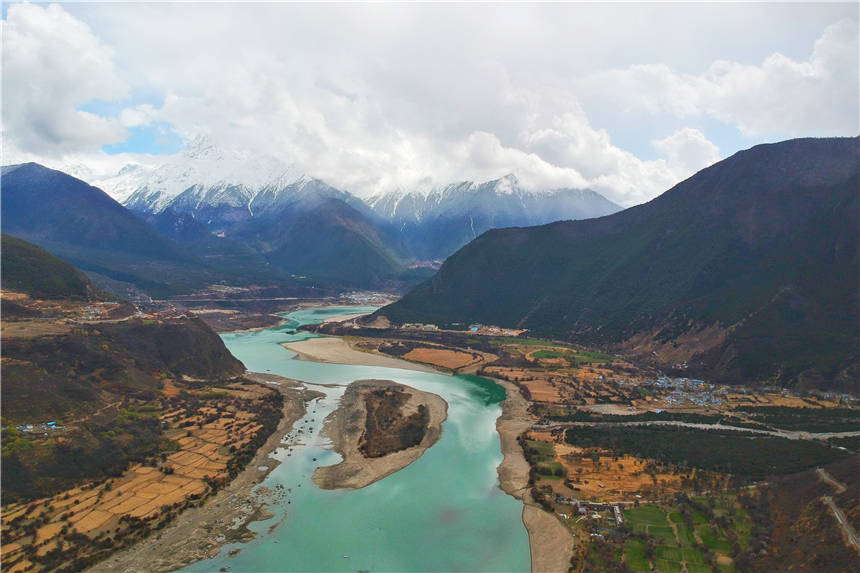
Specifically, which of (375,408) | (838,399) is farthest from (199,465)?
(838,399)

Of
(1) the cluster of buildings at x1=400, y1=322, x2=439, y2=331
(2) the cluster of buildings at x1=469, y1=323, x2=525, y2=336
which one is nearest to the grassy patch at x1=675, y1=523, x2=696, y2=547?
(2) the cluster of buildings at x1=469, y1=323, x2=525, y2=336

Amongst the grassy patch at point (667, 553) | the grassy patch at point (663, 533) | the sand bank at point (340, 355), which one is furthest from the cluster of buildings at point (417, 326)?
the grassy patch at point (667, 553)

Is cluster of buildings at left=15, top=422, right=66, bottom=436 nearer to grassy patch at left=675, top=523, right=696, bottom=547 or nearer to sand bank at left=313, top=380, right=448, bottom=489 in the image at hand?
sand bank at left=313, top=380, right=448, bottom=489

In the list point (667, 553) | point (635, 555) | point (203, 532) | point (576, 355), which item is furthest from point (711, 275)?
point (203, 532)

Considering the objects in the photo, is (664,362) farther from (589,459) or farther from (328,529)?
(328,529)

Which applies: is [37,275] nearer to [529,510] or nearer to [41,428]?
[41,428]
